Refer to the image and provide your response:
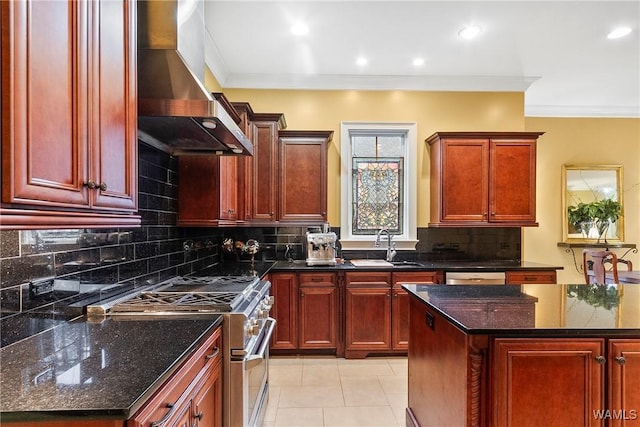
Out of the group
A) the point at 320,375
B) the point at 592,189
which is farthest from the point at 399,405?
the point at 592,189

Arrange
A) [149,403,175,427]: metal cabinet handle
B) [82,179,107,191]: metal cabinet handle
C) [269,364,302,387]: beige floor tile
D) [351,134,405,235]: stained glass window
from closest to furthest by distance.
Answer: [149,403,175,427]: metal cabinet handle, [82,179,107,191]: metal cabinet handle, [269,364,302,387]: beige floor tile, [351,134,405,235]: stained glass window

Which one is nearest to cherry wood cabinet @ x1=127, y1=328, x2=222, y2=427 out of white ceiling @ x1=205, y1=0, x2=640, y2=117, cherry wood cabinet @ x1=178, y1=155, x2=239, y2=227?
cherry wood cabinet @ x1=178, y1=155, x2=239, y2=227

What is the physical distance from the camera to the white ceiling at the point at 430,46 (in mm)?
2662

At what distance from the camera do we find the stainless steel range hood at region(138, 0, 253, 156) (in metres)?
1.54

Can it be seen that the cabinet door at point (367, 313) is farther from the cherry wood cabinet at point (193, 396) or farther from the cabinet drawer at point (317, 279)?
the cherry wood cabinet at point (193, 396)

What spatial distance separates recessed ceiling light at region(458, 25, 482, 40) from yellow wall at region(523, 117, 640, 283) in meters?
2.77

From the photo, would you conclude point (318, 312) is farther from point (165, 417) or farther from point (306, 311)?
point (165, 417)

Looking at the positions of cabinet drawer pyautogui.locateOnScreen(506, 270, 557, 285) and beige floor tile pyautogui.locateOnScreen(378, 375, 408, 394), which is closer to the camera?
beige floor tile pyautogui.locateOnScreen(378, 375, 408, 394)

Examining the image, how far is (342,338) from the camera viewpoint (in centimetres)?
335

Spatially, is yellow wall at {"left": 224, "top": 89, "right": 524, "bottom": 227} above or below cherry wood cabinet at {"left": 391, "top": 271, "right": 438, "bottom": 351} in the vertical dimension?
above

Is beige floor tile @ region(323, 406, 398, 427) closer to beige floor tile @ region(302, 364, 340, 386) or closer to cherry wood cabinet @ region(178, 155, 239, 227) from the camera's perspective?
beige floor tile @ region(302, 364, 340, 386)

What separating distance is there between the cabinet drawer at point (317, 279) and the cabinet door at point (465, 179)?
1.38 metres

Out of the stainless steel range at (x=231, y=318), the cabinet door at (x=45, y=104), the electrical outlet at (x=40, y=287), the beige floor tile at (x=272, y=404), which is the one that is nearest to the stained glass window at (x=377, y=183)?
the beige floor tile at (x=272, y=404)

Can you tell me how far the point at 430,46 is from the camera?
10.5ft
